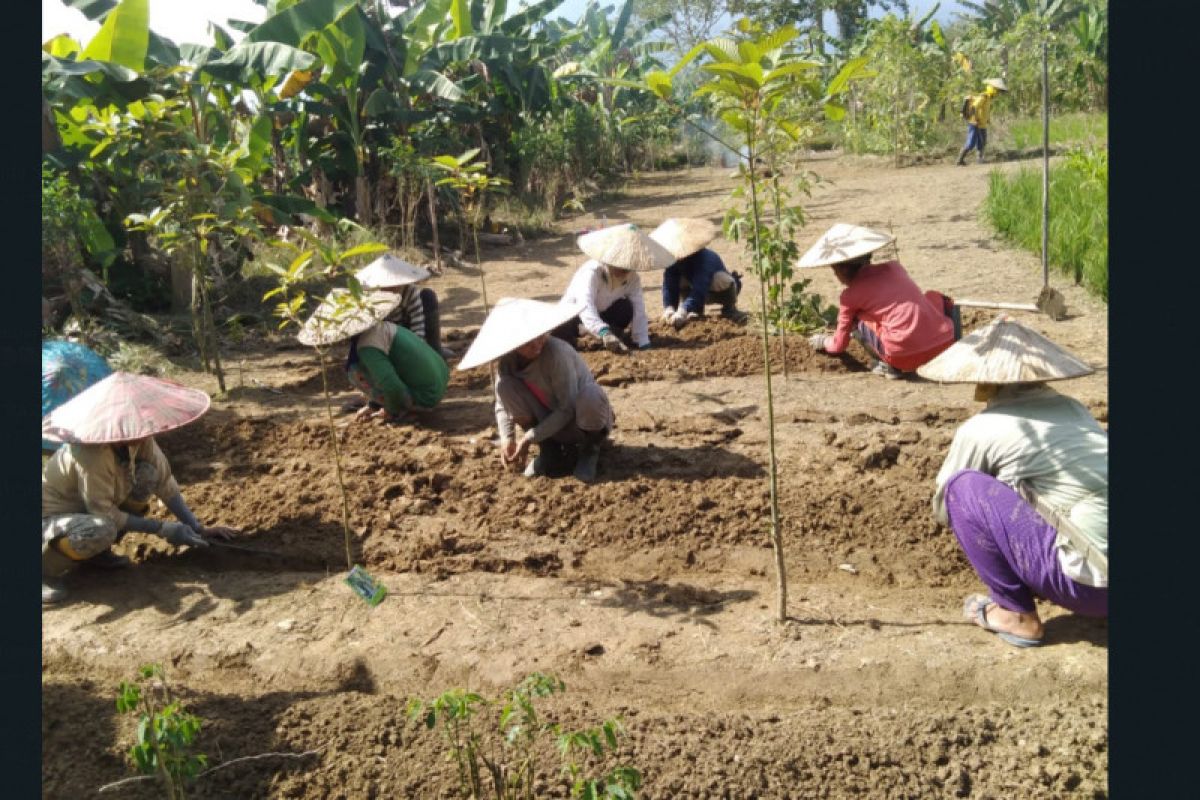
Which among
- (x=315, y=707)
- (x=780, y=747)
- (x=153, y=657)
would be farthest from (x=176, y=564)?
(x=780, y=747)

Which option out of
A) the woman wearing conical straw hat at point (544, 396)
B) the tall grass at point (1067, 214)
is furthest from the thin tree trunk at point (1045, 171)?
the woman wearing conical straw hat at point (544, 396)

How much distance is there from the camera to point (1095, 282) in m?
7.15

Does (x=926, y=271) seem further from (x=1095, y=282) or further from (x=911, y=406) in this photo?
(x=911, y=406)

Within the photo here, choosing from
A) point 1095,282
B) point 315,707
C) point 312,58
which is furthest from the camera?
point 312,58

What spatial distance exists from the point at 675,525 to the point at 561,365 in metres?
0.94

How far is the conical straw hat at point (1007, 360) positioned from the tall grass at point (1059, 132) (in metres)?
11.8

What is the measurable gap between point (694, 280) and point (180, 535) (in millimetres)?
4330

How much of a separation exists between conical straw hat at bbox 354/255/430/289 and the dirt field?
82cm

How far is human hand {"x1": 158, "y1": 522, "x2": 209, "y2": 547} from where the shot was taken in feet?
13.7

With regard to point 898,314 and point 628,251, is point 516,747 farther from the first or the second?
point 628,251

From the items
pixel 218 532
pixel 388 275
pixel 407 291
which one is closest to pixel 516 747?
pixel 218 532

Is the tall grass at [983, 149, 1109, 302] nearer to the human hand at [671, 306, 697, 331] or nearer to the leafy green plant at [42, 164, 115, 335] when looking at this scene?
the human hand at [671, 306, 697, 331]

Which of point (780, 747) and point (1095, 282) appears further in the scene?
point (1095, 282)

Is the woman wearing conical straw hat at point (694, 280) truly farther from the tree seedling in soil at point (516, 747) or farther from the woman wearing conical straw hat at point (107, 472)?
the tree seedling in soil at point (516, 747)
